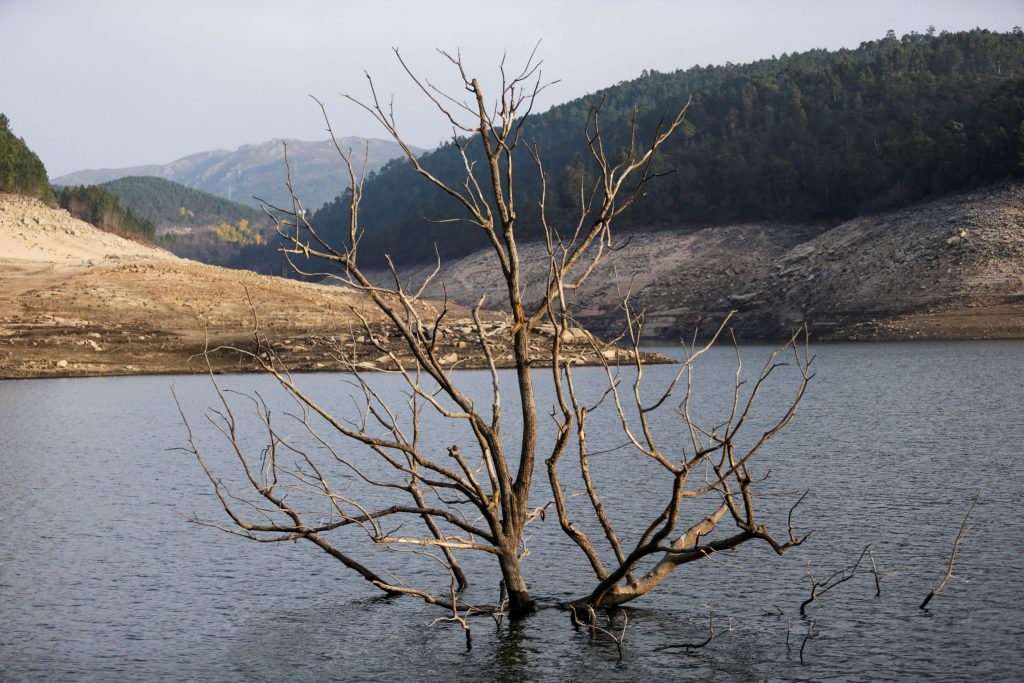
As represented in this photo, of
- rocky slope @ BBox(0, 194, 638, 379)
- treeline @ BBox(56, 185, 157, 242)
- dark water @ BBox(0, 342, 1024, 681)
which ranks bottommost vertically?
dark water @ BBox(0, 342, 1024, 681)

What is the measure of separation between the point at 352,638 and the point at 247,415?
20.6 meters

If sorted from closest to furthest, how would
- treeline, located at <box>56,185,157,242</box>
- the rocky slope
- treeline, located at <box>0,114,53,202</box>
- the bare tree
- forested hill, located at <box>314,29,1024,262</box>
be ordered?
the bare tree
the rocky slope
forested hill, located at <box>314,29,1024,262</box>
treeline, located at <box>0,114,53,202</box>
treeline, located at <box>56,185,157,242</box>

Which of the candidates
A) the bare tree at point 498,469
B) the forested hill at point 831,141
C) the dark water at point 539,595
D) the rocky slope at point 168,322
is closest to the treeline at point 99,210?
the forested hill at point 831,141

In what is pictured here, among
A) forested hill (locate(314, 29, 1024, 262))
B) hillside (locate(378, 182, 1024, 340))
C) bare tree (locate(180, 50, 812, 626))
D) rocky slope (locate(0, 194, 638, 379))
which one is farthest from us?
forested hill (locate(314, 29, 1024, 262))

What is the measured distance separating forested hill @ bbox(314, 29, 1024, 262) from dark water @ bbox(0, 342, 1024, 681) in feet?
186

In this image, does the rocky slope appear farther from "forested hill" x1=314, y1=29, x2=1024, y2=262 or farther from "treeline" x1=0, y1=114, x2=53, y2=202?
"forested hill" x1=314, y1=29, x2=1024, y2=262

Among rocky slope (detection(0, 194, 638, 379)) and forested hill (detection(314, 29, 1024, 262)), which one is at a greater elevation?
forested hill (detection(314, 29, 1024, 262))

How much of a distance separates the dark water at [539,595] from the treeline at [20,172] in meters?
74.3

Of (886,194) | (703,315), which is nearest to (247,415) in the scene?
(703,315)

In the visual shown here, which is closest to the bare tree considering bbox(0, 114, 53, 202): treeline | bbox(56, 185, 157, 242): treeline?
bbox(0, 114, 53, 202): treeline

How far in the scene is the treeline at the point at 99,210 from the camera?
106000mm

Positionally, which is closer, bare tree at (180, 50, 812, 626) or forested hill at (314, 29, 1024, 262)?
bare tree at (180, 50, 812, 626)

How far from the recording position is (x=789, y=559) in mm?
13070

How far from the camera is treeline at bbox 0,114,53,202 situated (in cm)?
8725
